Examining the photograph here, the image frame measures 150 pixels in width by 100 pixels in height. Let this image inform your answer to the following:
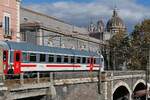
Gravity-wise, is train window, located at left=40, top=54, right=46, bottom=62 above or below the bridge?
above

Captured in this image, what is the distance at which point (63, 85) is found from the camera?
36469mm

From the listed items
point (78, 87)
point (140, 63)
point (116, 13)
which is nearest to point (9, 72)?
point (78, 87)

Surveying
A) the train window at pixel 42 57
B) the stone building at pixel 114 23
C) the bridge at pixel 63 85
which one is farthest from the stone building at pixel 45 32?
the stone building at pixel 114 23

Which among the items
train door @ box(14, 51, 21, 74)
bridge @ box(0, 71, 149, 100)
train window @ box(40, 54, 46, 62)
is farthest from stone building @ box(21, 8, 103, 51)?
train door @ box(14, 51, 21, 74)

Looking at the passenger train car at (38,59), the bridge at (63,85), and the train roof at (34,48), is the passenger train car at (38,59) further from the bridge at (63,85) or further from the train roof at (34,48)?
the bridge at (63,85)

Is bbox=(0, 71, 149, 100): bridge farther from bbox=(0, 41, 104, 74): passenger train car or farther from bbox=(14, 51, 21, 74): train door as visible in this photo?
bbox=(0, 41, 104, 74): passenger train car

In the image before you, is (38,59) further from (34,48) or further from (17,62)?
(17,62)

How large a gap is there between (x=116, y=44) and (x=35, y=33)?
1299 inches

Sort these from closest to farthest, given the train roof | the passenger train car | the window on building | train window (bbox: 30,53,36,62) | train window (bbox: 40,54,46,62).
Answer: the passenger train car, the train roof, train window (bbox: 30,53,36,62), train window (bbox: 40,54,46,62), the window on building

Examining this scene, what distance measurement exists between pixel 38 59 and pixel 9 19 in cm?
1157

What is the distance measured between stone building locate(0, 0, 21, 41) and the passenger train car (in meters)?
6.57

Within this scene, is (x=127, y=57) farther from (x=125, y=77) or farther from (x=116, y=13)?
(x=116, y=13)

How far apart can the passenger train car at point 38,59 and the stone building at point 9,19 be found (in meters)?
6.57

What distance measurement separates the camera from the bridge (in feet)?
95.5
